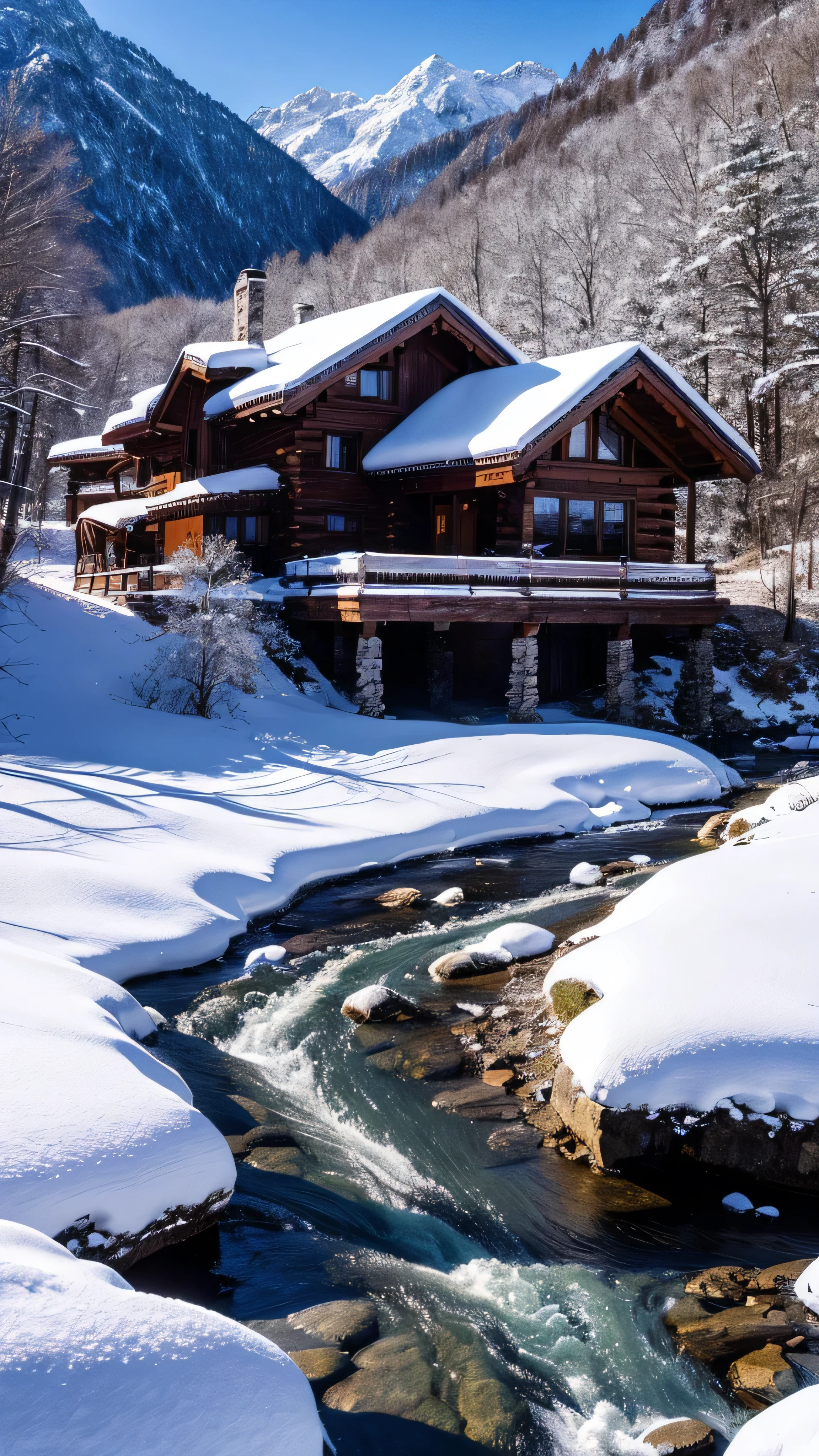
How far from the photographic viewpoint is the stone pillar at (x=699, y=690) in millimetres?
26109

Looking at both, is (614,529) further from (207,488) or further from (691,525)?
(207,488)

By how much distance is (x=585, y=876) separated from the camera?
14.2 metres

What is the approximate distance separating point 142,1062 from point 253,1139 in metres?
1.16

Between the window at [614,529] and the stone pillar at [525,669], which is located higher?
the window at [614,529]

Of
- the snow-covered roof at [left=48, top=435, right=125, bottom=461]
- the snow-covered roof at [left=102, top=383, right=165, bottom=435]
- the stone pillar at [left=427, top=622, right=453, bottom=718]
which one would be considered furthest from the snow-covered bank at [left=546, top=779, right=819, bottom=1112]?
the snow-covered roof at [left=48, top=435, right=125, bottom=461]

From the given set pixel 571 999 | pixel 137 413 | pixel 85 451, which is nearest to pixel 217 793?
pixel 571 999

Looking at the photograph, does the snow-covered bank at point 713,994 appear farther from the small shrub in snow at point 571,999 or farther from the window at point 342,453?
the window at point 342,453

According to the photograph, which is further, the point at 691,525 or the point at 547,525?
the point at 691,525

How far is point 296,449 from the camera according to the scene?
26219mm

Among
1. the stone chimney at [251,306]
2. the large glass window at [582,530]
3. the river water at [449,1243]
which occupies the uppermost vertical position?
the stone chimney at [251,306]

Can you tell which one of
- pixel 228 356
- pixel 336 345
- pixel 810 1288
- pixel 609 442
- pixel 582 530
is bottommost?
pixel 810 1288

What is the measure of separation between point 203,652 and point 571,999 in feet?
41.4

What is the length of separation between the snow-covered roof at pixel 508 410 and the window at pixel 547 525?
2675 mm

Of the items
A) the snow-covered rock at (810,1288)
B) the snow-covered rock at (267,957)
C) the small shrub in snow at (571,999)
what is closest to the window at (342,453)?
the snow-covered rock at (267,957)
